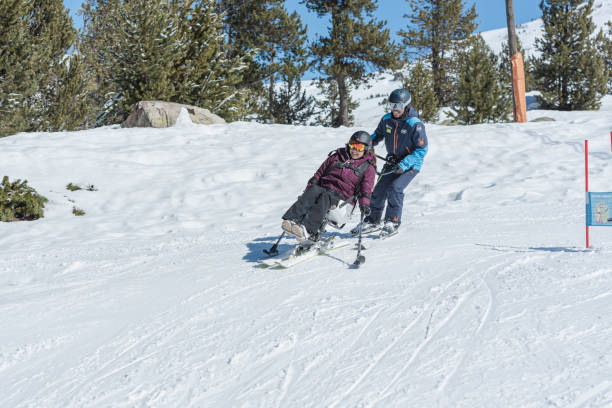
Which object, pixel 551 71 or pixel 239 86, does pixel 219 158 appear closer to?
pixel 239 86

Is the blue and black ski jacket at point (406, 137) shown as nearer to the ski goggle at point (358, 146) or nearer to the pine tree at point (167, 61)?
the ski goggle at point (358, 146)

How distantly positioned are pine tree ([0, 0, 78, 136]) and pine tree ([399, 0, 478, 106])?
1785 centimetres

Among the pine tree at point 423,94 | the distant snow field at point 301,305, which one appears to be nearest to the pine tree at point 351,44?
the pine tree at point 423,94

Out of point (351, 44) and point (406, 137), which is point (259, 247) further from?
point (351, 44)

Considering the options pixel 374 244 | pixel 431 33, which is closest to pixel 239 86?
pixel 431 33

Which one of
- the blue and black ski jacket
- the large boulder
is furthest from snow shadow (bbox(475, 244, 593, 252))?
the large boulder

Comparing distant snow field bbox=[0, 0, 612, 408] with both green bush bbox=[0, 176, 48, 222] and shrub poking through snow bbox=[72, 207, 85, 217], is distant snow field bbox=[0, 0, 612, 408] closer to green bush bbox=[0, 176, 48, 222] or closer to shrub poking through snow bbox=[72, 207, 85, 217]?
shrub poking through snow bbox=[72, 207, 85, 217]

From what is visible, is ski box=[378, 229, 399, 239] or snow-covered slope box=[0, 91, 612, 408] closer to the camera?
snow-covered slope box=[0, 91, 612, 408]

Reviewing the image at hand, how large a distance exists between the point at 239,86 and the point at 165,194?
13.2 meters

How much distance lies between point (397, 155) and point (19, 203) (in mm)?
6215

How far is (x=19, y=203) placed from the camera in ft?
25.9

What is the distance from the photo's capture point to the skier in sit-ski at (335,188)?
512 cm

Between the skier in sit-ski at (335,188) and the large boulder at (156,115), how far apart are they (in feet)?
32.4

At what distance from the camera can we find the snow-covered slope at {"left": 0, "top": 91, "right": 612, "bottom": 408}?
2.65 m
